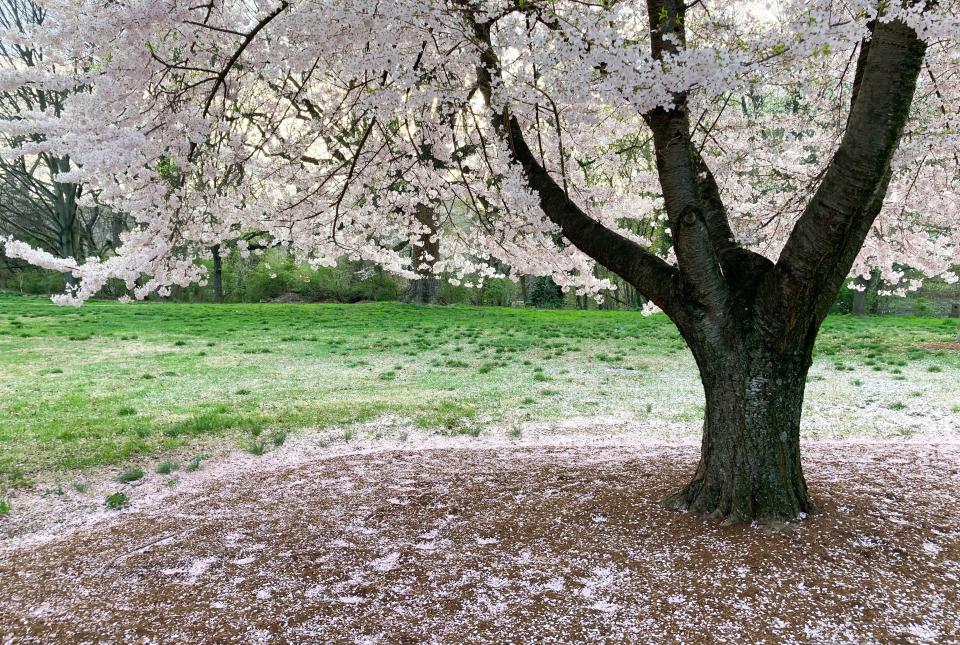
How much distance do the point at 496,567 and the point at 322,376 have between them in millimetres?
7749

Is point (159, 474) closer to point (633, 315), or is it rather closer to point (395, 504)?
point (395, 504)

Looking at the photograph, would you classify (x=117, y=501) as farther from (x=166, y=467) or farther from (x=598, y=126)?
(x=598, y=126)

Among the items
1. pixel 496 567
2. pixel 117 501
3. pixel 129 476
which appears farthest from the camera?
pixel 129 476

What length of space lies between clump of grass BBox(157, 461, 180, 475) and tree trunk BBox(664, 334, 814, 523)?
15.3 ft

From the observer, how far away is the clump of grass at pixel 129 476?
5.22 m

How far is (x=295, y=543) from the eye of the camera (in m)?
3.65

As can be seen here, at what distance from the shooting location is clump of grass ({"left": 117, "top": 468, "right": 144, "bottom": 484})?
17.1ft

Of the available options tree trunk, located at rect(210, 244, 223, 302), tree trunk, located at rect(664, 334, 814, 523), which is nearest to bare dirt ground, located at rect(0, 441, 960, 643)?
tree trunk, located at rect(664, 334, 814, 523)

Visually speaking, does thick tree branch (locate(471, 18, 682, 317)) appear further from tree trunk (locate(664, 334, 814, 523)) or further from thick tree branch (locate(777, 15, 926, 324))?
thick tree branch (locate(777, 15, 926, 324))

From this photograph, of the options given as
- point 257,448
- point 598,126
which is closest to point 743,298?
point 598,126

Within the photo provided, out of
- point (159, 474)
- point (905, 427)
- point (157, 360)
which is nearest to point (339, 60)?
point (159, 474)

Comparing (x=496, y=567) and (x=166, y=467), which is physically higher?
(x=496, y=567)

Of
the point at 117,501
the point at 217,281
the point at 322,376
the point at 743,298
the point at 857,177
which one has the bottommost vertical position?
the point at 117,501

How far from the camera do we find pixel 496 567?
3197mm
